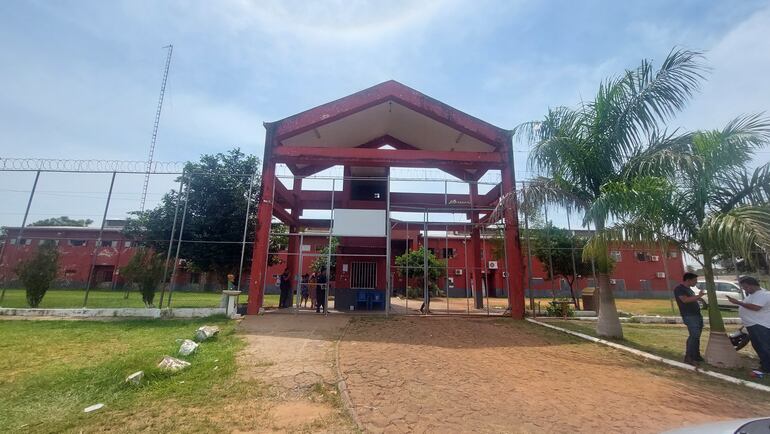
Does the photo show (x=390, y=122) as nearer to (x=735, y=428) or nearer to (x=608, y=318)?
(x=608, y=318)

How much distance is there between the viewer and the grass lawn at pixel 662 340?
753cm

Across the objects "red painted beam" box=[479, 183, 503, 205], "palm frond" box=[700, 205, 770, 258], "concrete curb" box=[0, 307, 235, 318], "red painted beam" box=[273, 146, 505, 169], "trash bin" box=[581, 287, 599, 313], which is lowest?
"concrete curb" box=[0, 307, 235, 318]

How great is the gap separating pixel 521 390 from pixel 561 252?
1832cm

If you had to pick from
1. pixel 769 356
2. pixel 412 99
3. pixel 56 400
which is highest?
pixel 412 99

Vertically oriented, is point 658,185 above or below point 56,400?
above

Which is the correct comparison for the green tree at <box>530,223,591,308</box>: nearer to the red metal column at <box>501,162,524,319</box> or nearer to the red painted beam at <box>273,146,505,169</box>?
the red metal column at <box>501,162,524,319</box>

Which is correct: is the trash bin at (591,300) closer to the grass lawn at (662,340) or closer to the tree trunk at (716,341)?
the grass lawn at (662,340)

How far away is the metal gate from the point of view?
16391 mm

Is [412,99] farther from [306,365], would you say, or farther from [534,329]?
[306,365]

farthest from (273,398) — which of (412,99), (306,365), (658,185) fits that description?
(412,99)

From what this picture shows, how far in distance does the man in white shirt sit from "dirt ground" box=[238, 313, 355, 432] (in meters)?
7.08

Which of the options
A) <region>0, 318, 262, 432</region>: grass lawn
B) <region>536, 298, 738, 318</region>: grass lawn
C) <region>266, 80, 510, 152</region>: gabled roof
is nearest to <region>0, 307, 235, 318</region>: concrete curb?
<region>0, 318, 262, 432</region>: grass lawn

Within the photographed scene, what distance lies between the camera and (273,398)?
5066 millimetres

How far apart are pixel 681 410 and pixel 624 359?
3211 mm
